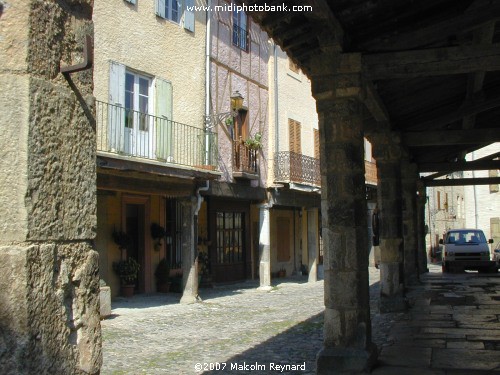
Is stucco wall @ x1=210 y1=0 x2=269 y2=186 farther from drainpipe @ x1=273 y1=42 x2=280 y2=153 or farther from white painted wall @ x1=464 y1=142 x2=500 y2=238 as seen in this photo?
white painted wall @ x1=464 y1=142 x2=500 y2=238

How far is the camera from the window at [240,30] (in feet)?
54.9

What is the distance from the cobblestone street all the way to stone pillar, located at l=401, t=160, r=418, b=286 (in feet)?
3.51

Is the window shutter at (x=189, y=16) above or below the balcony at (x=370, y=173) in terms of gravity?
above

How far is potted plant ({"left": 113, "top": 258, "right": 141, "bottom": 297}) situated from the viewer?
1380cm

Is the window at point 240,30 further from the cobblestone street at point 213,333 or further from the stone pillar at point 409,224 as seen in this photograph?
the cobblestone street at point 213,333

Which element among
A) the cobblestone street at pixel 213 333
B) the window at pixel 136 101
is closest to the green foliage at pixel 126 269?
the cobblestone street at pixel 213 333

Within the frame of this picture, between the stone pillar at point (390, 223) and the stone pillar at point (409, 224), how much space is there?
159 inches

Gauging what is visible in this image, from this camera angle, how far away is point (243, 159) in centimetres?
1645

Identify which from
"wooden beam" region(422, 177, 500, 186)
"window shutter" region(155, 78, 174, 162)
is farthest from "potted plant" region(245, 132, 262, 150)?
"wooden beam" region(422, 177, 500, 186)

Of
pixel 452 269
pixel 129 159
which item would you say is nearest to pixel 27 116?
pixel 129 159

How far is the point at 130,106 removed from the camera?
1295cm

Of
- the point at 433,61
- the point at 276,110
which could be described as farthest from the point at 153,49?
the point at 433,61

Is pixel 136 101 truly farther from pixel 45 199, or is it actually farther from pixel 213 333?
pixel 45 199

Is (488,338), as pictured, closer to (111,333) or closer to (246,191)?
(111,333)
